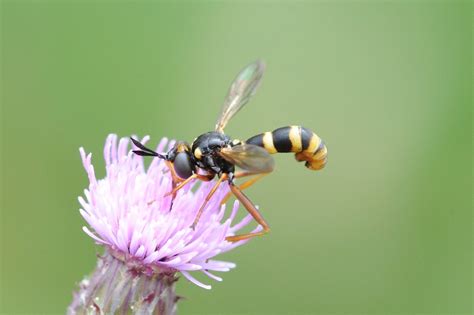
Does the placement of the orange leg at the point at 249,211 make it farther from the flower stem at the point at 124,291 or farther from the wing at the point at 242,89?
the wing at the point at 242,89

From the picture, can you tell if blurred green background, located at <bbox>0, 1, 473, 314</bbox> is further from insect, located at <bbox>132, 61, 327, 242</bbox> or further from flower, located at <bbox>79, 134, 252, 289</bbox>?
insect, located at <bbox>132, 61, 327, 242</bbox>

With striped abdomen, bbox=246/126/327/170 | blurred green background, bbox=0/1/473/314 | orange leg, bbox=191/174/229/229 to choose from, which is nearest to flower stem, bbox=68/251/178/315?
orange leg, bbox=191/174/229/229

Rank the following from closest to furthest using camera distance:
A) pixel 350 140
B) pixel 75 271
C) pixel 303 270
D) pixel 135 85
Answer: pixel 75 271
pixel 303 270
pixel 135 85
pixel 350 140

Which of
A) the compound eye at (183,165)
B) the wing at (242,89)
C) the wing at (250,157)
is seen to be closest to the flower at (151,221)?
the compound eye at (183,165)

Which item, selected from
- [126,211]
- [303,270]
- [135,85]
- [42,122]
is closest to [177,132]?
[135,85]

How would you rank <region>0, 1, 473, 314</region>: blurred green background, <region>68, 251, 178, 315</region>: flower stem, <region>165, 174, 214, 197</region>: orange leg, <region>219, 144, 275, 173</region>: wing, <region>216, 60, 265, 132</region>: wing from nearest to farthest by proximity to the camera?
<region>219, 144, 275, 173</region>: wing → <region>68, 251, 178, 315</region>: flower stem → <region>165, 174, 214, 197</region>: orange leg → <region>216, 60, 265, 132</region>: wing → <region>0, 1, 473, 314</region>: blurred green background

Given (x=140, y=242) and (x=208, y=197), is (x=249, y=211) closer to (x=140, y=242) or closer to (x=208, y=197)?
(x=208, y=197)

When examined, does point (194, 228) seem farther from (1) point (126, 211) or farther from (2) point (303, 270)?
(2) point (303, 270)
